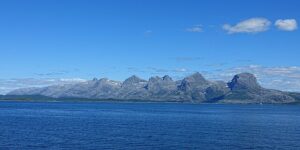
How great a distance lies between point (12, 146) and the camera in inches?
3688

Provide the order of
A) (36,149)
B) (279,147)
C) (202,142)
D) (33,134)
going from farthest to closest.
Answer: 1. (33,134)
2. (202,142)
3. (279,147)
4. (36,149)

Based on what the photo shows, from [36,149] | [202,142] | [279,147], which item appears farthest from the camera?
[202,142]

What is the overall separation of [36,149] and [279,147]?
2009 inches

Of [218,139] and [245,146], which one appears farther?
[218,139]

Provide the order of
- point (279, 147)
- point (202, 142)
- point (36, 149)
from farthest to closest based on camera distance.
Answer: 1. point (202, 142)
2. point (279, 147)
3. point (36, 149)

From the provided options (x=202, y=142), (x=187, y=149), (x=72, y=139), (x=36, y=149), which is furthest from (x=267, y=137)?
(x=36, y=149)

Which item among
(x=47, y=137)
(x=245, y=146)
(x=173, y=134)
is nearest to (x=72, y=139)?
(x=47, y=137)

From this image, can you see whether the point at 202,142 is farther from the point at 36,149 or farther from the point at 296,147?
the point at 36,149

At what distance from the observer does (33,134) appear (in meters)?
118

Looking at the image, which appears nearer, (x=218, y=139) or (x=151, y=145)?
(x=151, y=145)

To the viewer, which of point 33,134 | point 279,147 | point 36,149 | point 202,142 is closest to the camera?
point 36,149

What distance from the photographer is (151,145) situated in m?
98.7

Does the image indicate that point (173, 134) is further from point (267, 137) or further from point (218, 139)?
point (267, 137)

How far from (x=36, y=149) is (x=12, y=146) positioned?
700cm
